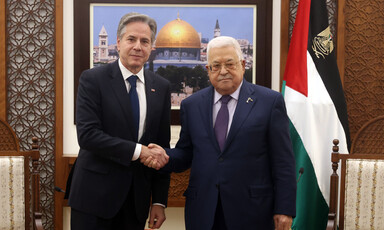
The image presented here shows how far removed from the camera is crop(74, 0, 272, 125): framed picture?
11.9 ft

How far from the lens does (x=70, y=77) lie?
3656 mm

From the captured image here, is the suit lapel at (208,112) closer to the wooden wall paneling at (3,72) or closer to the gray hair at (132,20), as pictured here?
the gray hair at (132,20)

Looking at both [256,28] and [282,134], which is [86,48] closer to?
[256,28]

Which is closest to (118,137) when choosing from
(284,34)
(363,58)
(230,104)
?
(230,104)

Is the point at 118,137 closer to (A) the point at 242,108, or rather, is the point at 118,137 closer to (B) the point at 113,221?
(B) the point at 113,221

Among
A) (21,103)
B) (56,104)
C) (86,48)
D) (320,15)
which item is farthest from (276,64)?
(21,103)

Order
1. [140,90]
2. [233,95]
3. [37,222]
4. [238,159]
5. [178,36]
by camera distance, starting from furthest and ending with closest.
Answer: [178,36], [37,222], [140,90], [233,95], [238,159]

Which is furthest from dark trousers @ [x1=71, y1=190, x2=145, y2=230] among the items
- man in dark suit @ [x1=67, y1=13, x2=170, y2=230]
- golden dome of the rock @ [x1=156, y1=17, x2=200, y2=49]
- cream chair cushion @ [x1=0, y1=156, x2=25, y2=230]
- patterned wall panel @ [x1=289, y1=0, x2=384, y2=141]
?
patterned wall panel @ [x1=289, y1=0, x2=384, y2=141]

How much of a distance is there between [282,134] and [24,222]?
5.22 feet

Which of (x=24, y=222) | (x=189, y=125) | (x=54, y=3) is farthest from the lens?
(x=54, y=3)

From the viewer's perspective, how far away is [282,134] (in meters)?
1.90

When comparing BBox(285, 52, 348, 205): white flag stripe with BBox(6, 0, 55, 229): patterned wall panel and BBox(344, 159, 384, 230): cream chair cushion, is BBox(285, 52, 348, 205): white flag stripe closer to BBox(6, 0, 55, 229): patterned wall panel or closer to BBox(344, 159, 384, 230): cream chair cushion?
BBox(344, 159, 384, 230): cream chair cushion

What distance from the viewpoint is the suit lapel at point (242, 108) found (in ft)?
6.23

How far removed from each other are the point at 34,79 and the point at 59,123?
430mm
